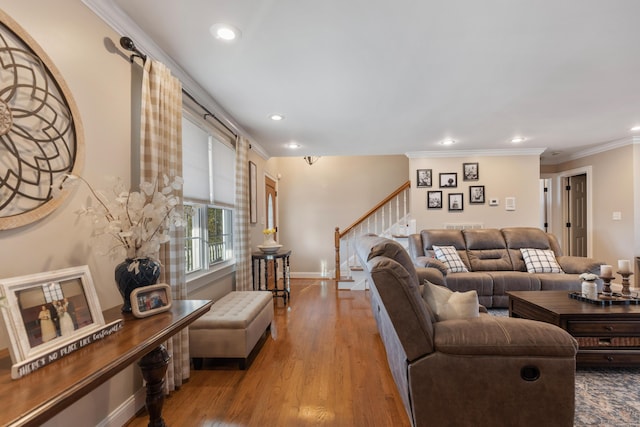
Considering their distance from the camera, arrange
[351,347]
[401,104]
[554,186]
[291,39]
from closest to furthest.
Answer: [291,39] < [351,347] < [401,104] < [554,186]

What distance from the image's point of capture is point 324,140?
15.0ft

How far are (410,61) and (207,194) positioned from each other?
2.32 m

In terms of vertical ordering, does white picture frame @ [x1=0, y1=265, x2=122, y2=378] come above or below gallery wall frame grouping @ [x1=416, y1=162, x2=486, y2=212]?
below

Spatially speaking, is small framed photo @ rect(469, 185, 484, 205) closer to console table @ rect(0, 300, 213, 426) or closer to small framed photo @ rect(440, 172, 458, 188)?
small framed photo @ rect(440, 172, 458, 188)

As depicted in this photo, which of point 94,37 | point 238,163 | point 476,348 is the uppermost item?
point 94,37

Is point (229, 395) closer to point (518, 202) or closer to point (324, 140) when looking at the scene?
point (324, 140)

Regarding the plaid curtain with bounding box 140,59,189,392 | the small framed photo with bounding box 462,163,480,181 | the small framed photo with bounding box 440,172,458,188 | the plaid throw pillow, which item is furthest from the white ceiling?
the plaid throw pillow

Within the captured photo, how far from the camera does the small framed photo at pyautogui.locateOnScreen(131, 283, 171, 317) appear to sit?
1.41 m

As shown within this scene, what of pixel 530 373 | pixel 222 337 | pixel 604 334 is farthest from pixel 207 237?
pixel 604 334

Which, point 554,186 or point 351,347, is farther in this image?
point 554,186

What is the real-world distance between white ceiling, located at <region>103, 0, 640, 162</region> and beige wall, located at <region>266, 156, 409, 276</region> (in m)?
2.65

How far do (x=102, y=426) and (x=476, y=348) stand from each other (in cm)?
206

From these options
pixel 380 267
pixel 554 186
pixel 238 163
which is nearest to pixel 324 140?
pixel 238 163

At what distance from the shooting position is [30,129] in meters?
1.27
